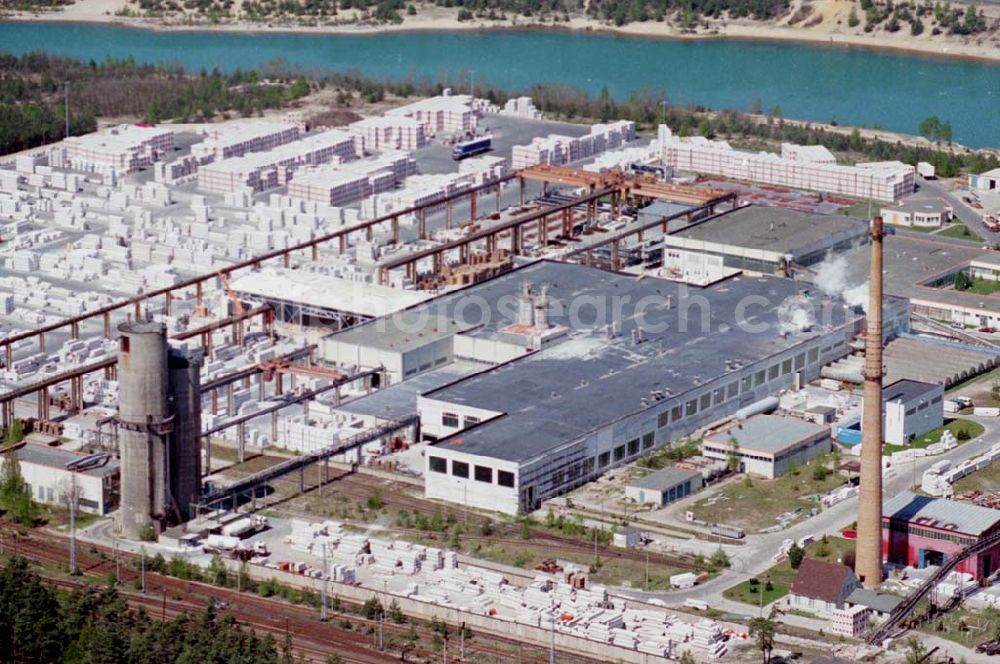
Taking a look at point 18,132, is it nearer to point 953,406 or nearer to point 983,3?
point 953,406

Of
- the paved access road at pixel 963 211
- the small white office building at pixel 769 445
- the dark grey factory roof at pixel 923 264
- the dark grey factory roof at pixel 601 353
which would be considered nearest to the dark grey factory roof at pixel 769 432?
the small white office building at pixel 769 445

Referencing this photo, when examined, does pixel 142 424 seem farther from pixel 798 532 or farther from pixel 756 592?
pixel 798 532

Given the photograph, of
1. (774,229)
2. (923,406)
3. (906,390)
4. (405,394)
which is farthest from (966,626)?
(774,229)

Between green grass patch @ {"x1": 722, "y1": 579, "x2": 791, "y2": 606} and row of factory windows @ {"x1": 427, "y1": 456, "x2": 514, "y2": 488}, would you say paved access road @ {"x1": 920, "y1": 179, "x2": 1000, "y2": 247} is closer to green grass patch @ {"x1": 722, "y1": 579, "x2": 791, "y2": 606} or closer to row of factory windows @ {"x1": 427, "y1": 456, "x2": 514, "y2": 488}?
row of factory windows @ {"x1": 427, "y1": 456, "x2": 514, "y2": 488}

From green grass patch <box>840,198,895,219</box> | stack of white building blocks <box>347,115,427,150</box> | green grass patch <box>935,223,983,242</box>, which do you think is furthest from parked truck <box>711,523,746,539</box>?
stack of white building blocks <box>347,115,427,150</box>

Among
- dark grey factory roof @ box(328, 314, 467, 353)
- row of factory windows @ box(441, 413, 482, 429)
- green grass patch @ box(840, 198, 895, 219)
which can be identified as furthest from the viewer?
green grass patch @ box(840, 198, 895, 219)

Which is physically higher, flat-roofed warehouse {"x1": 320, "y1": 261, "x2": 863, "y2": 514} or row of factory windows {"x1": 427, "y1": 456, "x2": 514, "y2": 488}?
flat-roofed warehouse {"x1": 320, "y1": 261, "x2": 863, "y2": 514}
